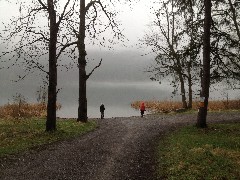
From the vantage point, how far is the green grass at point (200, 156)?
1166 cm

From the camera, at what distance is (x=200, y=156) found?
13.6 meters

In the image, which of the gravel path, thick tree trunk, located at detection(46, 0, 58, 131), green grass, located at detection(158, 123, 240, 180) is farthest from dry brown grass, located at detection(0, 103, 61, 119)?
green grass, located at detection(158, 123, 240, 180)

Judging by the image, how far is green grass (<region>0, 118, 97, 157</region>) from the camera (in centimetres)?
1562

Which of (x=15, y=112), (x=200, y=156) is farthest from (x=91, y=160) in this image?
(x=15, y=112)

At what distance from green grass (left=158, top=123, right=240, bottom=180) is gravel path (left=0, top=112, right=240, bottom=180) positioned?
0.64 metres

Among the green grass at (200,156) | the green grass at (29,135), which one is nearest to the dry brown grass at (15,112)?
the green grass at (29,135)

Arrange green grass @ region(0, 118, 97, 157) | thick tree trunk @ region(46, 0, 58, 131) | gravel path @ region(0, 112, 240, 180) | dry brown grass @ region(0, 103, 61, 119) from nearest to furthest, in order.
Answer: gravel path @ region(0, 112, 240, 180)
green grass @ region(0, 118, 97, 157)
thick tree trunk @ region(46, 0, 58, 131)
dry brown grass @ region(0, 103, 61, 119)

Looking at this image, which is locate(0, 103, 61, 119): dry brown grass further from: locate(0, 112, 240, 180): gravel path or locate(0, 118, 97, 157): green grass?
locate(0, 112, 240, 180): gravel path

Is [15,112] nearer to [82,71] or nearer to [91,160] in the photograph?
[82,71]

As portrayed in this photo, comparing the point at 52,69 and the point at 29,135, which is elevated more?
the point at 52,69

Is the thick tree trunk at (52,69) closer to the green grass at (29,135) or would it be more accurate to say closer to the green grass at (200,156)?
the green grass at (29,135)

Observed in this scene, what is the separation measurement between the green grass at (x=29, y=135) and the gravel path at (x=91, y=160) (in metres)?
0.86

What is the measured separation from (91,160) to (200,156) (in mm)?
4259

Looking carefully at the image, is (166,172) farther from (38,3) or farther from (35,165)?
(38,3)
